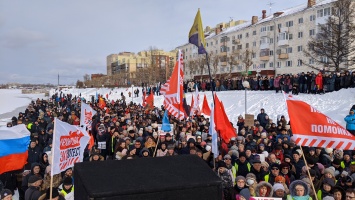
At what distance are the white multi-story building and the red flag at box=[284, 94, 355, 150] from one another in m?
38.0

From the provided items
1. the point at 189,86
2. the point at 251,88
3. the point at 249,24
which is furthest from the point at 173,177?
the point at 249,24

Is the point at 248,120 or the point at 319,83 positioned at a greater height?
the point at 319,83

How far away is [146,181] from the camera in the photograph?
6.01 ft

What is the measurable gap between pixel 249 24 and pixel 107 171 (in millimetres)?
57750

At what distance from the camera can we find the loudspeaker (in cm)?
172

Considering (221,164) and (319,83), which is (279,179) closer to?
(221,164)

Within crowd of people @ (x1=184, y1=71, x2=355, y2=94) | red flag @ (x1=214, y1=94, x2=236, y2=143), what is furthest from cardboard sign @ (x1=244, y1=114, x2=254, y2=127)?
red flag @ (x1=214, y1=94, x2=236, y2=143)

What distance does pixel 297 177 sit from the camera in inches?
259

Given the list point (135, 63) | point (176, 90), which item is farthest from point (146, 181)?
point (135, 63)

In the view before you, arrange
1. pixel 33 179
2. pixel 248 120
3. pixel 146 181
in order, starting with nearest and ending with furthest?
pixel 146 181 → pixel 33 179 → pixel 248 120

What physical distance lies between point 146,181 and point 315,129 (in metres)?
4.21

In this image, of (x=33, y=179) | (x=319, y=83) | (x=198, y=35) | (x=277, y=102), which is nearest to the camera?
(x=33, y=179)

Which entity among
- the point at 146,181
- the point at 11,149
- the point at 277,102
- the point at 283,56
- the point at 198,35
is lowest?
the point at 11,149

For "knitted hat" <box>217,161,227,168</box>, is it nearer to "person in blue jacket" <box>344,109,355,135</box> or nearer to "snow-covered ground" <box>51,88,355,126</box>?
"person in blue jacket" <box>344,109,355,135</box>
